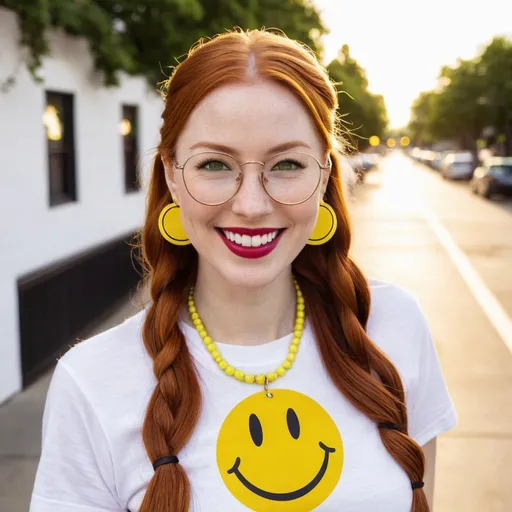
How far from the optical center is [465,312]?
980 cm

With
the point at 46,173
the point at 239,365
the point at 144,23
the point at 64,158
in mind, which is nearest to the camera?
the point at 239,365

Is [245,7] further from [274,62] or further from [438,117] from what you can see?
[438,117]

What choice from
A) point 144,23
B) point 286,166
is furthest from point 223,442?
point 144,23

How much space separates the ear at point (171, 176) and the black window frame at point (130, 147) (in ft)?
32.3

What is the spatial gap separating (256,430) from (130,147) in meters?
10.5

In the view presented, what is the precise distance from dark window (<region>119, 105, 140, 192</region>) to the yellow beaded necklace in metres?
9.76

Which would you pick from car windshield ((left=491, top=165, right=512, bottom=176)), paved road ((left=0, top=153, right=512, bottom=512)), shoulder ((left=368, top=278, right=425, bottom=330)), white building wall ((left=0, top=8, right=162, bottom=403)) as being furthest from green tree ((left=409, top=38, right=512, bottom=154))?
shoulder ((left=368, top=278, right=425, bottom=330))

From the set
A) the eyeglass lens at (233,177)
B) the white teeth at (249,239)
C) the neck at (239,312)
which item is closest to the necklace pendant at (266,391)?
the neck at (239,312)

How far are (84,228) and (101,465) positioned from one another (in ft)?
25.4

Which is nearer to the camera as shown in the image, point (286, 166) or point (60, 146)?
point (286, 166)

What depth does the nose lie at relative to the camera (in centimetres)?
181

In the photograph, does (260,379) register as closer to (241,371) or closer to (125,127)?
(241,371)

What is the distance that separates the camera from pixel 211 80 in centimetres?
177

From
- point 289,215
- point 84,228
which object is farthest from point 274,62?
point 84,228
